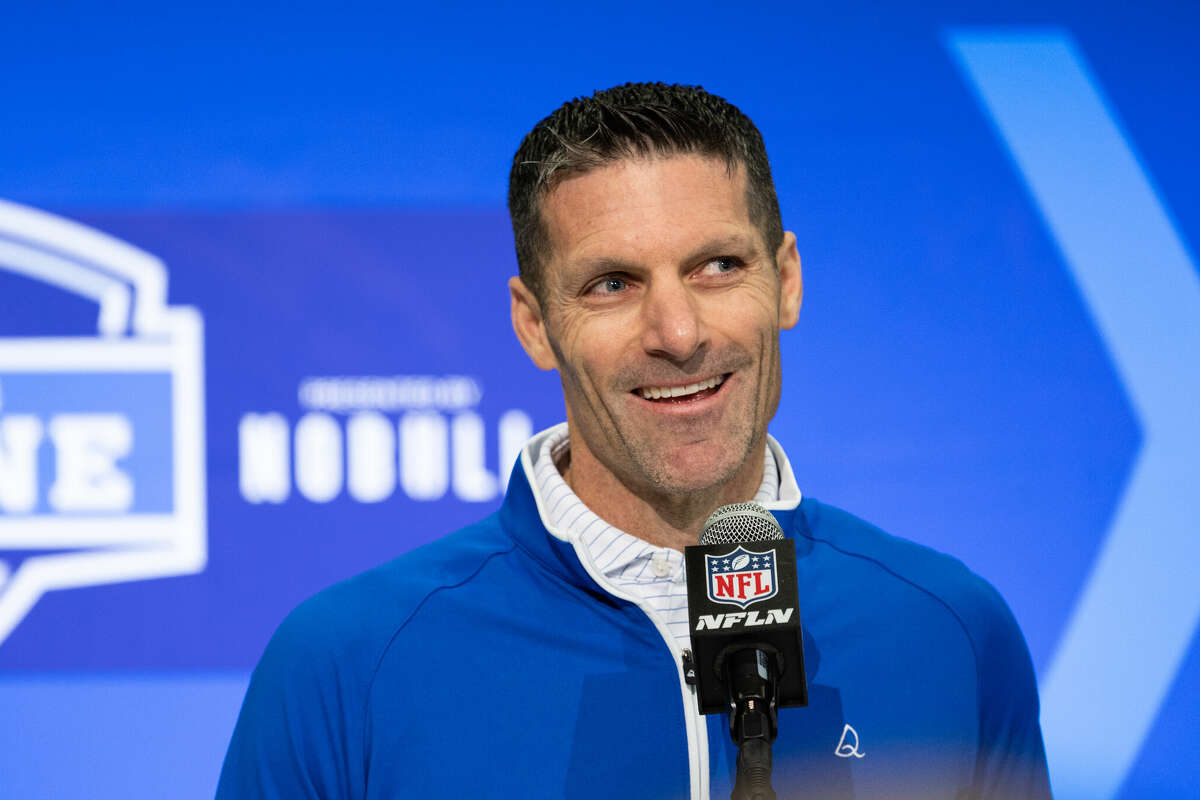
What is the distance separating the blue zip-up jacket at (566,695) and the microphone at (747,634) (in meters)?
0.38

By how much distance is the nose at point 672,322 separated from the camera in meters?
1.41

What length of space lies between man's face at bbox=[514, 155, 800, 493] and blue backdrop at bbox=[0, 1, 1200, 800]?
1.29m

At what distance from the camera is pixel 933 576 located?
63.0 inches

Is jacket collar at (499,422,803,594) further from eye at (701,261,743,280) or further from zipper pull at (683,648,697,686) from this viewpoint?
eye at (701,261,743,280)

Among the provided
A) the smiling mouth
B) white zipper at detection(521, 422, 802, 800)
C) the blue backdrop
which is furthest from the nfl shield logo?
the blue backdrop

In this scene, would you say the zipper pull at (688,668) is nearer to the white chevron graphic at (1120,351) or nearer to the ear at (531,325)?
the ear at (531,325)

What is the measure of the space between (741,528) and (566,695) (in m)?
0.39

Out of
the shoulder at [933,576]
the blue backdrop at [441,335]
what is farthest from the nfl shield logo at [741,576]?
the blue backdrop at [441,335]

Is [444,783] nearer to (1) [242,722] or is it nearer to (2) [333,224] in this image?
(1) [242,722]

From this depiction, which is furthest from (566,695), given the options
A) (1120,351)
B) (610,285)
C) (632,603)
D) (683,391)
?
(1120,351)

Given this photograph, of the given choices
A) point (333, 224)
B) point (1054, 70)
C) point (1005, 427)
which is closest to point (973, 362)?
point (1005, 427)

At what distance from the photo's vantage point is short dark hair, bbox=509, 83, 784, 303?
1495 millimetres

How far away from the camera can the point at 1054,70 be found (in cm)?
290

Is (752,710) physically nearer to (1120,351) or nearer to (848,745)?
(848,745)
